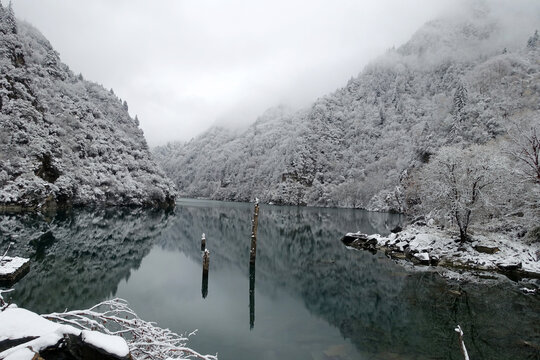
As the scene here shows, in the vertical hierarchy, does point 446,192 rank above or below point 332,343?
above

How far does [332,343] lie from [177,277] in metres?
16.8

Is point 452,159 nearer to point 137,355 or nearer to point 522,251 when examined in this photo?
point 522,251

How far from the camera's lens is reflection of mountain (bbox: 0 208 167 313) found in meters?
19.9

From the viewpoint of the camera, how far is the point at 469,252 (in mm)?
31734

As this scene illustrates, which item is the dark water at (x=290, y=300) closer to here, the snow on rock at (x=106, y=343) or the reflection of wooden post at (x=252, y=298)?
the reflection of wooden post at (x=252, y=298)

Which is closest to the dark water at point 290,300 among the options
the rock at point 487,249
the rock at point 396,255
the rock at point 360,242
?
the rock at point 396,255

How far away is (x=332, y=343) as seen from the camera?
1502 centimetres

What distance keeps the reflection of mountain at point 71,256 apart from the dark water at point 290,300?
122mm

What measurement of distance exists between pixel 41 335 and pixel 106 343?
778 millimetres

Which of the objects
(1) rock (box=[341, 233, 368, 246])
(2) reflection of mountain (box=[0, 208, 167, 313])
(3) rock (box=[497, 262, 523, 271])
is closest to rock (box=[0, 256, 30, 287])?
(2) reflection of mountain (box=[0, 208, 167, 313])

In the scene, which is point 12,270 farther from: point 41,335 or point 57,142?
point 57,142

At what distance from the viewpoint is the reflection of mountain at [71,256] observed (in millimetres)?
19906

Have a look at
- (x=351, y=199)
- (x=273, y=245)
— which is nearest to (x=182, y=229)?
(x=273, y=245)

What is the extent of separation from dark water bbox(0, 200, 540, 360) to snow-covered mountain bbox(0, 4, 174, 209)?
1180 inches
